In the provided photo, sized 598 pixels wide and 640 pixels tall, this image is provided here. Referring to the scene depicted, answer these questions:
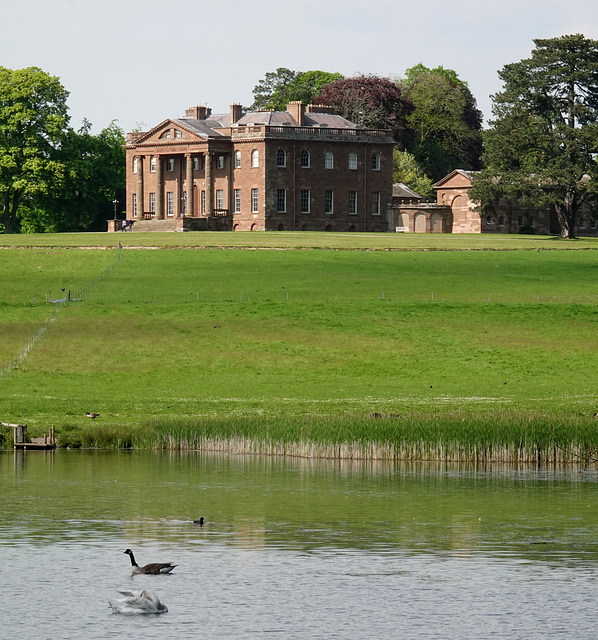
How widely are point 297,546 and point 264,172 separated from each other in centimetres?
11469

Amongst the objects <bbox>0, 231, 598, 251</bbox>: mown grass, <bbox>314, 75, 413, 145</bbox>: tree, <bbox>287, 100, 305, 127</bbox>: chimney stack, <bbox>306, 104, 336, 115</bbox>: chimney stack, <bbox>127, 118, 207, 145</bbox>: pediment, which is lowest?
<bbox>0, 231, 598, 251</bbox>: mown grass

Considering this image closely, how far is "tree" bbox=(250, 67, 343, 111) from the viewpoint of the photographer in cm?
17998

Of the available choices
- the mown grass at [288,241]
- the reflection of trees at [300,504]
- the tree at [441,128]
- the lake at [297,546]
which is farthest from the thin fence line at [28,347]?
the tree at [441,128]

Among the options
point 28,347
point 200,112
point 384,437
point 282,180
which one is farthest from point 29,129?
point 384,437

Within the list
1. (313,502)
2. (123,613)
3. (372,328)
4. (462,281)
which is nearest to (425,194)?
(462,281)

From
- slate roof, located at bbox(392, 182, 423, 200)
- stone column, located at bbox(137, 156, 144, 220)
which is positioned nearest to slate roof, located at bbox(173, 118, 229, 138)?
stone column, located at bbox(137, 156, 144, 220)

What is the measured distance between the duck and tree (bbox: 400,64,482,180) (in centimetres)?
15454

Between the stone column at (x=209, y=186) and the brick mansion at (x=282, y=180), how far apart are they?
0.11 m

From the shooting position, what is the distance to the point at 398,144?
566 ft

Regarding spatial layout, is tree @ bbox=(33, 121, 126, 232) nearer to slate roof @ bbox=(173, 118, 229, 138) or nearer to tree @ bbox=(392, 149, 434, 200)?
slate roof @ bbox=(173, 118, 229, 138)

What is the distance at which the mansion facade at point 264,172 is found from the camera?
14225 cm

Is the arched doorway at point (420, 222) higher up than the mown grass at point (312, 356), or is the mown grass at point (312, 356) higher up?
the arched doorway at point (420, 222)

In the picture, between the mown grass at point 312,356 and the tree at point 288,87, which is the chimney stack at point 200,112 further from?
the mown grass at point 312,356

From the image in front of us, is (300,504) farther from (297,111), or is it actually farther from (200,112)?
(200,112)
